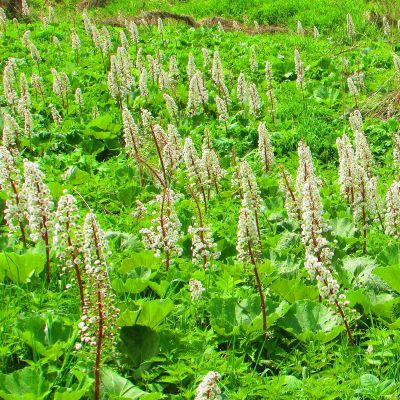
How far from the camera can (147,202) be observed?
23.2 feet

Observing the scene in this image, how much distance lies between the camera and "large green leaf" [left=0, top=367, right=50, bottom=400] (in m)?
3.19

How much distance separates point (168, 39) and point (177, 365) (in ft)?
38.7

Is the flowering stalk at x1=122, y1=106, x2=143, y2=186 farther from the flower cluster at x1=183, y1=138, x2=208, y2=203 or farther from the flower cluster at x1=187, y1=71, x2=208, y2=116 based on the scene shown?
the flower cluster at x1=187, y1=71, x2=208, y2=116

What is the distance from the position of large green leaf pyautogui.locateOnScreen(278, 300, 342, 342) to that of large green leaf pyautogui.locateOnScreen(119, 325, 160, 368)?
874 millimetres

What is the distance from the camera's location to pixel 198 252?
17.7 ft

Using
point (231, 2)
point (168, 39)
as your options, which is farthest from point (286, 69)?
point (231, 2)

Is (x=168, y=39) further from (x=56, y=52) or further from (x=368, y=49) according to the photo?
(x=368, y=49)

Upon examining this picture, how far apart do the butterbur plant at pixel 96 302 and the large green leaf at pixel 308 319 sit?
135cm

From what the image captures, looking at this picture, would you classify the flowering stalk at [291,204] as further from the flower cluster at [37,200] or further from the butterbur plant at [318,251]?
the flower cluster at [37,200]

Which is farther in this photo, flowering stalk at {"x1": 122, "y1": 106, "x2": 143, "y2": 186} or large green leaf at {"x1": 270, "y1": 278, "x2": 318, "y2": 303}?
flowering stalk at {"x1": 122, "y1": 106, "x2": 143, "y2": 186}

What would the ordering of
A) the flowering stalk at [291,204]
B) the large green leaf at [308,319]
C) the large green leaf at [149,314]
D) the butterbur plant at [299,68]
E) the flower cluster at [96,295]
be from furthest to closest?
the butterbur plant at [299,68]
the flowering stalk at [291,204]
the large green leaf at [308,319]
the large green leaf at [149,314]
the flower cluster at [96,295]

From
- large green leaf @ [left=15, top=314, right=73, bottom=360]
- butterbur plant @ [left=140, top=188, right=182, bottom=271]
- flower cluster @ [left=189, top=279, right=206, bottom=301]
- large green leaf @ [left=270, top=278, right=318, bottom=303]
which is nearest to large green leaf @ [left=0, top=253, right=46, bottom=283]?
large green leaf @ [left=15, top=314, right=73, bottom=360]

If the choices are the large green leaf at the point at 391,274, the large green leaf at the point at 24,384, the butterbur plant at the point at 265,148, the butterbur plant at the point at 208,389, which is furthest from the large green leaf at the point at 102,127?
the butterbur plant at the point at 208,389

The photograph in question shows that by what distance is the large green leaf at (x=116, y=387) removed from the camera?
3.30m
